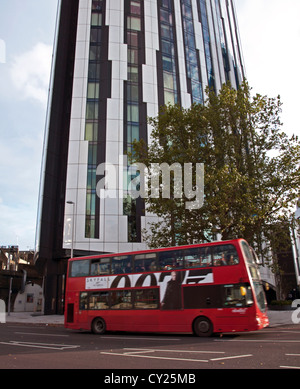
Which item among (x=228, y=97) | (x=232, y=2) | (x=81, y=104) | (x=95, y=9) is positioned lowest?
(x=228, y=97)

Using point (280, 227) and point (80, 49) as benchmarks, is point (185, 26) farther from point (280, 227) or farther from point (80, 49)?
point (280, 227)

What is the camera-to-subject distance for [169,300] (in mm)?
14906

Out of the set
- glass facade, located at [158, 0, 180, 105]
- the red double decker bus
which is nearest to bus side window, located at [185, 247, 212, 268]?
the red double decker bus

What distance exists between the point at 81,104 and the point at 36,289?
37.8 metres

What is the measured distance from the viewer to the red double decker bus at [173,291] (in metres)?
13.6

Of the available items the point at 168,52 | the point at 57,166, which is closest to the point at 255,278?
the point at 57,166

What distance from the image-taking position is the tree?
19875 mm

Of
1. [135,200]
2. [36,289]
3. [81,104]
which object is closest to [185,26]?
[81,104]

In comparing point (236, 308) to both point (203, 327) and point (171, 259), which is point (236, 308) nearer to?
point (203, 327)

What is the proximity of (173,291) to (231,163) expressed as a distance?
30.8 feet

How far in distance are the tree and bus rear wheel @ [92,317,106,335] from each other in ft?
23.3

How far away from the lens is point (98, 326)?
1712 centimetres

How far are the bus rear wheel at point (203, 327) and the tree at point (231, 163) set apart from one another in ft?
21.0
